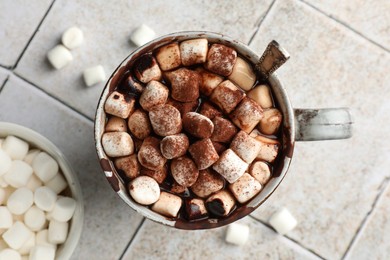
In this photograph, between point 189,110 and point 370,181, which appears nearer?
point 189,110

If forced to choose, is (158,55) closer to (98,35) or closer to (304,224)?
(98,35)

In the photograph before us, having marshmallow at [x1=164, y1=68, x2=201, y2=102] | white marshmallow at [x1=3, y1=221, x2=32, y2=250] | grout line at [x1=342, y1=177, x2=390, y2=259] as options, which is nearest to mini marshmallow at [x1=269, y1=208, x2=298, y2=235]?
grout line at [x1=342, y1=177, x2=390, y2=259]

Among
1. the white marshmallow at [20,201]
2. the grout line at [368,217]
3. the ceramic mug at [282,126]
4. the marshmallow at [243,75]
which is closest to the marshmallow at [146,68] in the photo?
the ceramic mug at [282,126]

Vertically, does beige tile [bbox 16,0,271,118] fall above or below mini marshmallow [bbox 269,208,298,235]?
above

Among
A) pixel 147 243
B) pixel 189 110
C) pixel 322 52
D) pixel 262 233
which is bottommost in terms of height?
pixel 147 243

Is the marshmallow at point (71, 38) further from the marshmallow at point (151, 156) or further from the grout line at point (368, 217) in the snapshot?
the grout line at point (368, 217)

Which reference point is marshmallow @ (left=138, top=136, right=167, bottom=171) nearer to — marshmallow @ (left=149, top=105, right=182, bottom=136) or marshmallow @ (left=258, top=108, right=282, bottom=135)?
marshmallow @ (left=149, top=105, right=182, bottom=136)

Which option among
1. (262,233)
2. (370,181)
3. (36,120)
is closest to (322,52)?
(370,181)
